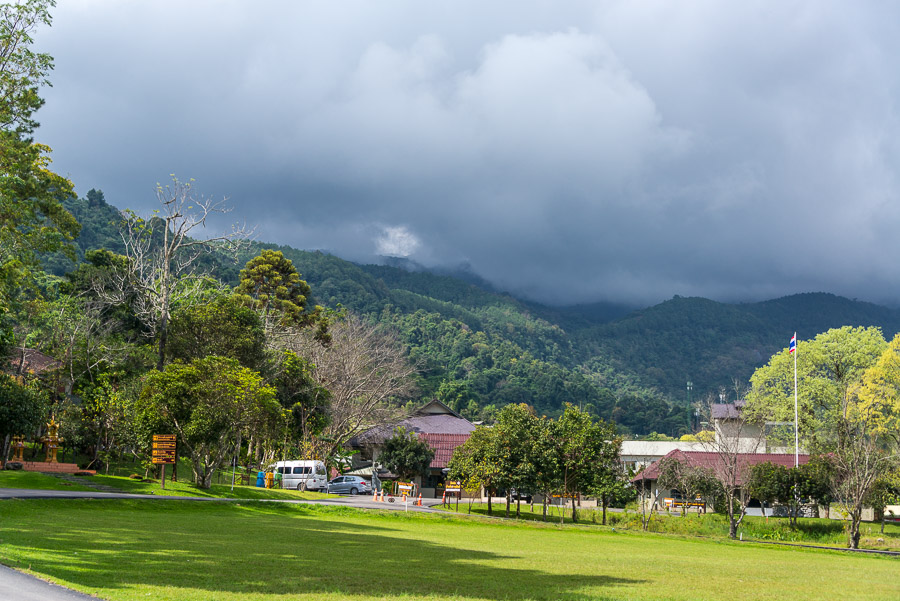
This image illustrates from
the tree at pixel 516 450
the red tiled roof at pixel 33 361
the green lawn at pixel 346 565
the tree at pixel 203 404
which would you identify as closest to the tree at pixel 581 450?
the tree at pixel 516 450

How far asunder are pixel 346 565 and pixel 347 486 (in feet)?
125

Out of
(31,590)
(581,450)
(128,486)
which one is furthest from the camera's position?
(581,450)

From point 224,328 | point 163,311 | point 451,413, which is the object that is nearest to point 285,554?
point 163,311

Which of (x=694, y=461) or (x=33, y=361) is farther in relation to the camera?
(x=33, y=361)

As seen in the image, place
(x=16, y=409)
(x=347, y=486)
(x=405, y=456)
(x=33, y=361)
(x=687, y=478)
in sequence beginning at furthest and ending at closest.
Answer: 1. (x=33, y=361)
2. (x=405, y=456)
3. (x=347, y=486)
4. (x=687, y=478)
5. (x=16, y=409)

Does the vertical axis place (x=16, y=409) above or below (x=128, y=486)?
above

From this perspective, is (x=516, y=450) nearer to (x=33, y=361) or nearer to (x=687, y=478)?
(x=687, y=478)

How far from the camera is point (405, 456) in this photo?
5722 cm

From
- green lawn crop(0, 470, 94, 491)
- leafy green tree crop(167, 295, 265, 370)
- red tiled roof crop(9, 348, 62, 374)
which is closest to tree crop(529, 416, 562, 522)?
leafy green tree crop(167, 295, 265, 370)

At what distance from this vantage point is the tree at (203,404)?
123ft

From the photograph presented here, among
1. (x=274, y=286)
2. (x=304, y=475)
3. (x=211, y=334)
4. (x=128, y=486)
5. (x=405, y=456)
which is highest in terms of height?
(x=274, y=286)

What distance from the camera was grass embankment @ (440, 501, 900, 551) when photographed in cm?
4294

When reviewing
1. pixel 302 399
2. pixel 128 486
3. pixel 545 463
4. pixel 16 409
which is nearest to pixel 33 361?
pixel 302 399

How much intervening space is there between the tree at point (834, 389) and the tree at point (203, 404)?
110 ft
